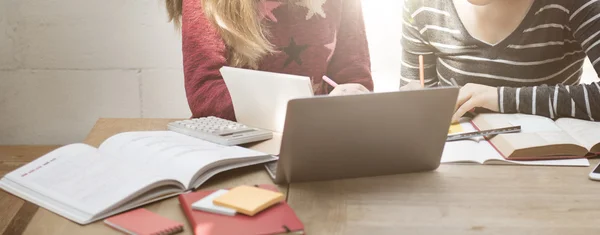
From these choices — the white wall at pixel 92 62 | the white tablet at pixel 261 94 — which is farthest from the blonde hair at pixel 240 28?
the white wall at pixel 92 62

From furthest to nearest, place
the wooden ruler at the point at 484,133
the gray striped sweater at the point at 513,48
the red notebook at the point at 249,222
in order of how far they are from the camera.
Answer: the gray striped sweater at the point at 513,48 < the wooden ruler at the point at 484,133 < the red notebook at the point at 249,222

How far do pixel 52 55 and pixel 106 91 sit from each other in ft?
0.67

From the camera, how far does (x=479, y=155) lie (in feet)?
3.54

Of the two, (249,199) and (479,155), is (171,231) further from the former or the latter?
(479,155)

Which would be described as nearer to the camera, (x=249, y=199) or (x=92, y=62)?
(x=249, y=199)

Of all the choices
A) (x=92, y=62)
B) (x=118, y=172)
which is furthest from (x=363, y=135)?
(x=92, y=62)

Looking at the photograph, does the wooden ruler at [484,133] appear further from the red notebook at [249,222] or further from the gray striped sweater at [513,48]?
the red notebook at [249,222]

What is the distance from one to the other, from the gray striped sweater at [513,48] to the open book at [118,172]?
0.70 m

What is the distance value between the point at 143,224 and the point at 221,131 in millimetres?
369

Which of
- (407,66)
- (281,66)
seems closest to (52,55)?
(281,66)

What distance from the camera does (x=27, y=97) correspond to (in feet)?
7.37

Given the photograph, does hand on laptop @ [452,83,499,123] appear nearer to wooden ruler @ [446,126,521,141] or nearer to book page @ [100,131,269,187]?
wooden ruler @ [446,126,521,141]

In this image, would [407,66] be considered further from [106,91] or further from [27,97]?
[27,97]

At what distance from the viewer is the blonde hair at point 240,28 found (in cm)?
148
